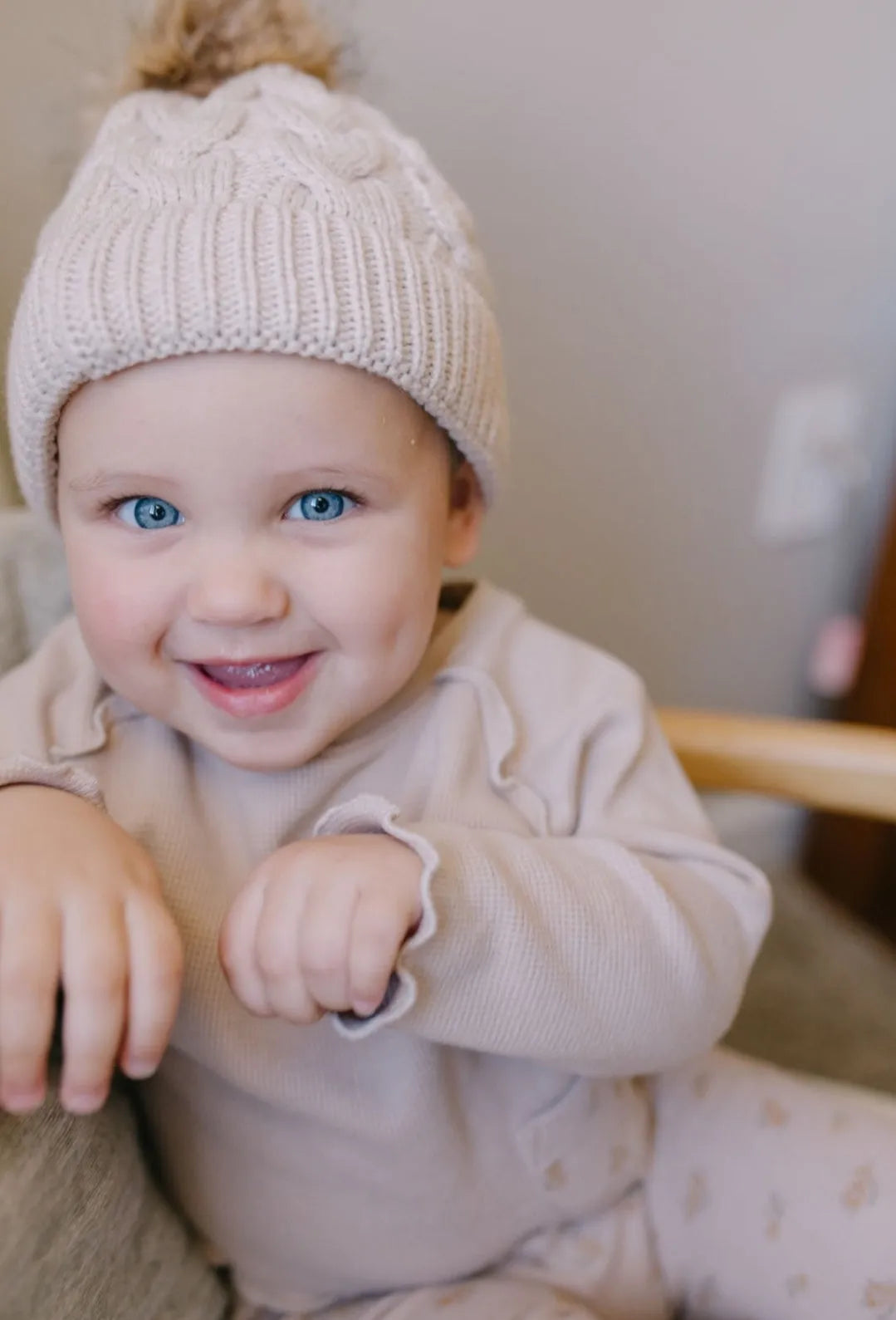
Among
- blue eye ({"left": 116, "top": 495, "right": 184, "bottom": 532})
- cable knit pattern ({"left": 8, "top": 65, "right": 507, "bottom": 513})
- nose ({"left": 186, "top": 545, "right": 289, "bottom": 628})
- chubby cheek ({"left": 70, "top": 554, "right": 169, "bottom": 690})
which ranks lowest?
chubby cheek ({"left": 70, "top": 554, "right": 169, "bottom": 690})

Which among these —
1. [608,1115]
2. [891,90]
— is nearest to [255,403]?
[608,1115]

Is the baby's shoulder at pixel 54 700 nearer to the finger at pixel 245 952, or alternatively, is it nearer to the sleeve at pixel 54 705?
the sleeve at pixel 54 705

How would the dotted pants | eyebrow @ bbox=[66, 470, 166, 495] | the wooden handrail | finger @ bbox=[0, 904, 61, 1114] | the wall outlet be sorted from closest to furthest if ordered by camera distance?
finger @ bbox=[0, 904, 61, 1114] → eyebrow @ bbox=[66, 470, 166, 495] → the dotted pants → the wooden handrail → the wall outlet

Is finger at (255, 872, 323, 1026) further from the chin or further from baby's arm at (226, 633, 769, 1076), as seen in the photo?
the chin

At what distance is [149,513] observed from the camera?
1.69ft

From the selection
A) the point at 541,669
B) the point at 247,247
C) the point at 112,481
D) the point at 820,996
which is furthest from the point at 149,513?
the point at 820,996

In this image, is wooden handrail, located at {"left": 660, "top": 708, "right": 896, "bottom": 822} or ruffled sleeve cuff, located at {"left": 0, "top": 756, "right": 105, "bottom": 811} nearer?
ruffled sleeve cuff, located at {"left": 0, "top": 756, "right": 105, "bottom": 811}

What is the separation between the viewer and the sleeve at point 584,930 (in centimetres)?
48

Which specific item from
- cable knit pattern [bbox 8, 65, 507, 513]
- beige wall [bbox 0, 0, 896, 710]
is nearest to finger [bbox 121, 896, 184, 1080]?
cable knit pattern [bbox 8, 65, 507, 513]

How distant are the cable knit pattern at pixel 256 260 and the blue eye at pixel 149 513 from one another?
57 mm

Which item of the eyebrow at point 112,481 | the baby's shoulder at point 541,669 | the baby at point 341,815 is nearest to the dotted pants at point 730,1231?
the baby at point 341,815

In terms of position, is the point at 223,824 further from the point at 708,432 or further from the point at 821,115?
the point at 821,115

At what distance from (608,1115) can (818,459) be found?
712mm

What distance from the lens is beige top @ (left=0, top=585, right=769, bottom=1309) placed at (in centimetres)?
52
